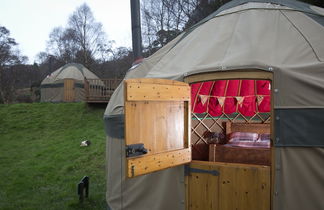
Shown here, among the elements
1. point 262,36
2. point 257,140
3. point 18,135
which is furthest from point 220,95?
point 18,135

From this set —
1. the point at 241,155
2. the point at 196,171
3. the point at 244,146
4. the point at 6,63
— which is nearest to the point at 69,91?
the point at 6,63

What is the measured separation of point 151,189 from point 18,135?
9.00m

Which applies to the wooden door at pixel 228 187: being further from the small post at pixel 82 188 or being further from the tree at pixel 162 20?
the tree at pixel 162 20

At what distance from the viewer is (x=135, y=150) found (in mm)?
2486

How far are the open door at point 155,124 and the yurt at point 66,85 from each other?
1265 cm

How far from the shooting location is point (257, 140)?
5.22 meters

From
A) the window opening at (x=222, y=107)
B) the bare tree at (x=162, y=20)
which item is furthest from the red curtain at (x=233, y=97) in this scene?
the bare tree at (x=162, y=20)

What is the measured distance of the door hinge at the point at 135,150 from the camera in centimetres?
244

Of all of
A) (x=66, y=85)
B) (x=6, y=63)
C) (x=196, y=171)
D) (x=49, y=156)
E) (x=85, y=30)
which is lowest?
(x=49, y=156)

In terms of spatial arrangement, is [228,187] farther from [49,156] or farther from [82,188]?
[49,156]

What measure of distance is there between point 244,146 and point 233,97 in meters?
1.59

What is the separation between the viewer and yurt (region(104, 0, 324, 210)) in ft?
8.95

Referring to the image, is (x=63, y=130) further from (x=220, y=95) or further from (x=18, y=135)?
(x=220, y=95)

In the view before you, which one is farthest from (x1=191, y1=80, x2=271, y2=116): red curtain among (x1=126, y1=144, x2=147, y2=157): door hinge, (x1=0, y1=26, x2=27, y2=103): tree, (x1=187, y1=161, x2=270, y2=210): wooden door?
(x1=0, y1=26, x2=27, y2=103): tree
